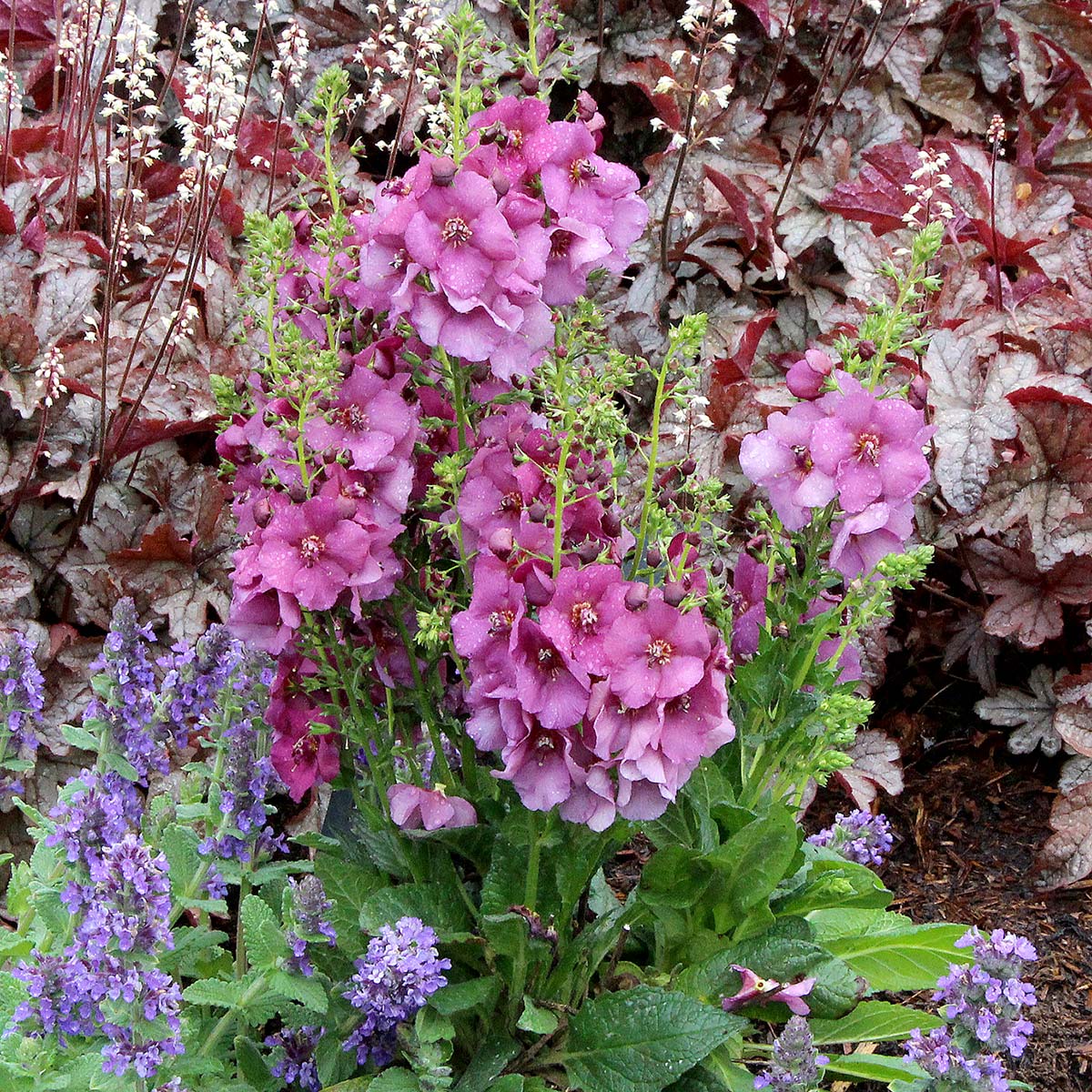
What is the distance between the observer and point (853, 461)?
149cm

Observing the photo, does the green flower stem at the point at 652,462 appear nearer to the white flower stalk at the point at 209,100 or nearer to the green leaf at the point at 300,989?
the green leaf at the point at 300,989

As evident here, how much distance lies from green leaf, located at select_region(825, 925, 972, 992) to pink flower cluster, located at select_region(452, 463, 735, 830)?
29.1 inches

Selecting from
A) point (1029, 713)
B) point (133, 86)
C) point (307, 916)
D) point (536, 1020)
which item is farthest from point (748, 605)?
Answer: point (133, 86)

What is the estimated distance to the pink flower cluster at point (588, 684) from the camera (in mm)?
1312

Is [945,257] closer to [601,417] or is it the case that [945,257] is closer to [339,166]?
[339,166]

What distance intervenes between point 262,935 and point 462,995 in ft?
0.82

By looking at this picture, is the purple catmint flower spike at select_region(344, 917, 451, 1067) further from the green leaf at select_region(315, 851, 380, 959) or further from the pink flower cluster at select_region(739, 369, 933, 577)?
the pink flower cluster at select_region(739, 369, 933, 577)

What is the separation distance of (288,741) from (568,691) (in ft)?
1.66

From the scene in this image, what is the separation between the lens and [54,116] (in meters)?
3.27

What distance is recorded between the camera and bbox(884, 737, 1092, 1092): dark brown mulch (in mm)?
2166

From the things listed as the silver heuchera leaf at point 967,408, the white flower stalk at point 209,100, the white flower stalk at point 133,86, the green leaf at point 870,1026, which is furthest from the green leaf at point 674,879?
the white flower stalk at point 133,86

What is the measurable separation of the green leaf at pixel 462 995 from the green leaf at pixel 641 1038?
14 centimetres

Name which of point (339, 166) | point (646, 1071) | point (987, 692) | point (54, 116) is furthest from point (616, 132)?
point (646, 1071)

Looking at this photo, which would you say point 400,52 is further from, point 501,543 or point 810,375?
point 501,543
